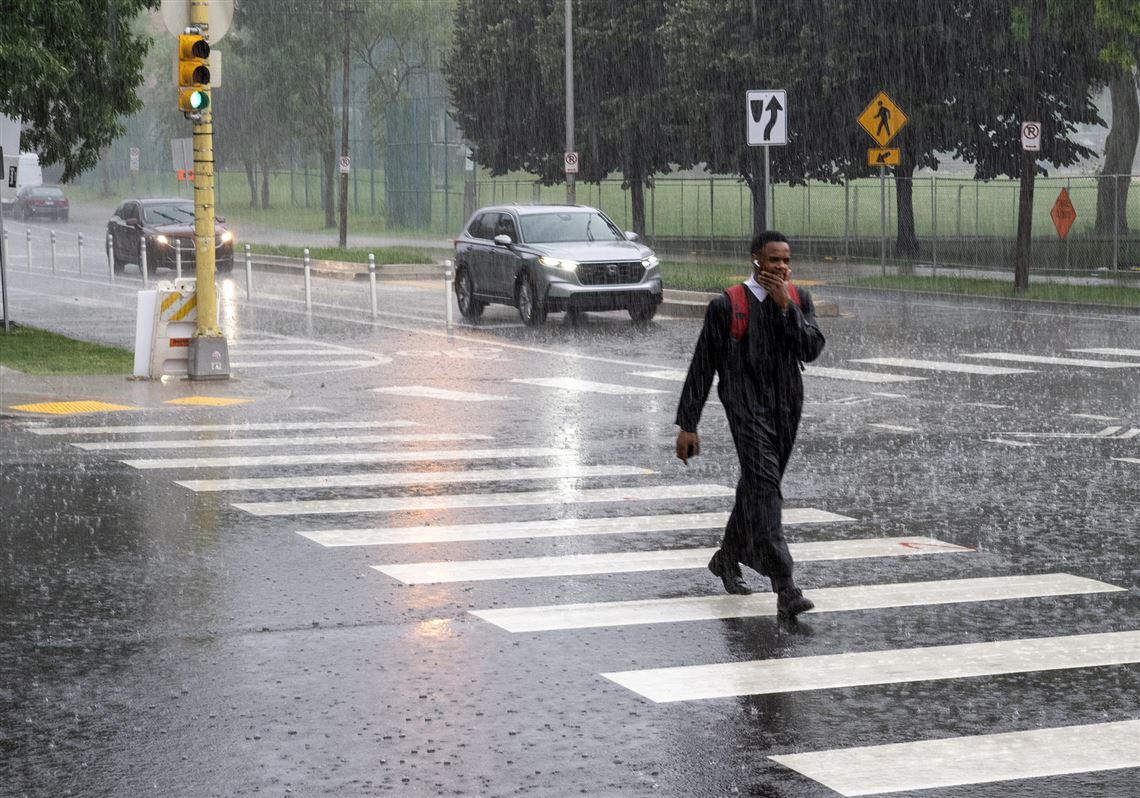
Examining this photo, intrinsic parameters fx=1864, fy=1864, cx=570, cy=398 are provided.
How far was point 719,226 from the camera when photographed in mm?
71438

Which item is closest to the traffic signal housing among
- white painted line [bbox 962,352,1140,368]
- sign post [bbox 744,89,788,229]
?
white painted line [bbox 962,352,1140,368]

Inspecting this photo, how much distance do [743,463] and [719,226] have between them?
209 ft

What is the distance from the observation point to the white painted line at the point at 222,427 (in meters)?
14.9

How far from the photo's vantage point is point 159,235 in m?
40.2

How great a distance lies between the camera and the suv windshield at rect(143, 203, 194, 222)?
41.7m

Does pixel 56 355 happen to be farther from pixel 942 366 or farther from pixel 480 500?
pixel 480 500

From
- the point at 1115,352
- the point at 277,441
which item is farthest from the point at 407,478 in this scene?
the point at 1115,352

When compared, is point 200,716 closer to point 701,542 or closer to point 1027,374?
point 701,542

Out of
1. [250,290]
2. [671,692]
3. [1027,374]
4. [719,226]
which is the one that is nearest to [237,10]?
[719,226]

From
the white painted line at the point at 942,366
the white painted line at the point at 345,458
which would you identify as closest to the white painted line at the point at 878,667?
the white painted line at the point at 345,458

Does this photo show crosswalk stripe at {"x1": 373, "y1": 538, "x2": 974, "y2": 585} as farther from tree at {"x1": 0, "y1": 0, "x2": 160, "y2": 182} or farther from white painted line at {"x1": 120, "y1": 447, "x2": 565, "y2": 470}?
tree at {"x1": 0, "y1": 0, "x2": 160, "y2": 182}

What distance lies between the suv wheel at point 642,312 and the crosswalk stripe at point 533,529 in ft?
51.3

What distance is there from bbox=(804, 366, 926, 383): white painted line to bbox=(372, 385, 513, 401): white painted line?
144 inches

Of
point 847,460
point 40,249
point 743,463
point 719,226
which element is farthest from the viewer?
point 719,226
